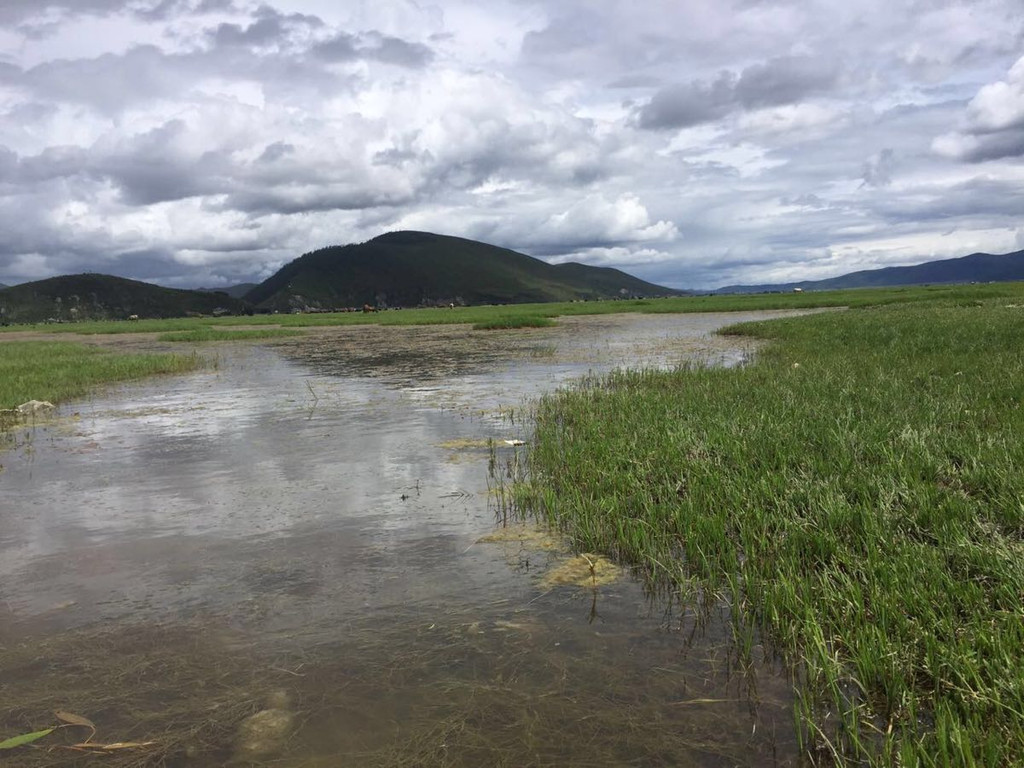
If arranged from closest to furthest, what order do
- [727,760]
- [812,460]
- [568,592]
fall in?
[727,760] < [568,592] < [812,460]

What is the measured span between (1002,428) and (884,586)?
Answer: 5.92 m

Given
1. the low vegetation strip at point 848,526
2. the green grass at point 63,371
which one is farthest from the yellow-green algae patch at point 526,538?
the green grass at point 63,371

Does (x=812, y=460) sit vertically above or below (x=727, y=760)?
above

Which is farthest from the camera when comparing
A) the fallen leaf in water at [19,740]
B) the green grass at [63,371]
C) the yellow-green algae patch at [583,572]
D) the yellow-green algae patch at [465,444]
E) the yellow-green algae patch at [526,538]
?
the green grass at [63,371]

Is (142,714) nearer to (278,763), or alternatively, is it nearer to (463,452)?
(278,763)

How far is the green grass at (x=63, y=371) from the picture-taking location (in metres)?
21.5

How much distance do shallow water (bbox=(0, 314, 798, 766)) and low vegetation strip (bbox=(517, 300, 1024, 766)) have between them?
1.67ft

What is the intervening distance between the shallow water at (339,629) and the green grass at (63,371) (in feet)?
36.2

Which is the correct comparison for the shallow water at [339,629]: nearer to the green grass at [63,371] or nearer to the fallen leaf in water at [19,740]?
the fallen leaf in water at [19,740]

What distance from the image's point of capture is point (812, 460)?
8867mm

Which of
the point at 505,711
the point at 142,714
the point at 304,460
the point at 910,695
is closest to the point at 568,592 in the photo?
the point at 505,711

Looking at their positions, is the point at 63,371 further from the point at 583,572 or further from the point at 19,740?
the point at 583,572

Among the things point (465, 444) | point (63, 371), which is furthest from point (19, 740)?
point (63, 371)

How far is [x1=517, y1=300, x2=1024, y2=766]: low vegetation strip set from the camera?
14.2 feet
